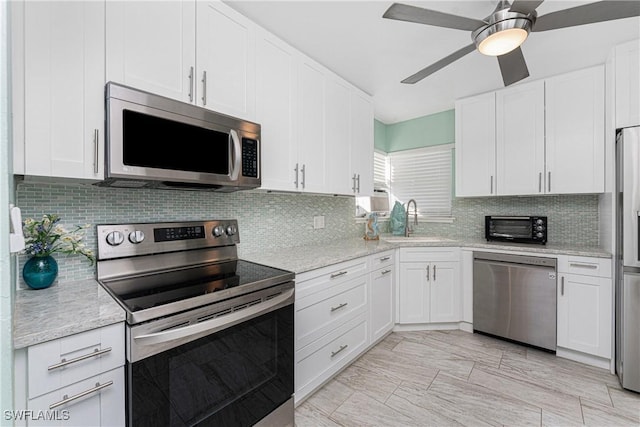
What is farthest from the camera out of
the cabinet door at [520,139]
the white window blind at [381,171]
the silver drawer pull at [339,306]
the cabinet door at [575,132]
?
the white window blind at [381,171]

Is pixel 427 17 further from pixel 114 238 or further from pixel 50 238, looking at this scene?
pixel 50 238

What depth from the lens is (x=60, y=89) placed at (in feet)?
3.49

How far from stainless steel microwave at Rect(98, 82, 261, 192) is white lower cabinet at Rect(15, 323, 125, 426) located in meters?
0.63

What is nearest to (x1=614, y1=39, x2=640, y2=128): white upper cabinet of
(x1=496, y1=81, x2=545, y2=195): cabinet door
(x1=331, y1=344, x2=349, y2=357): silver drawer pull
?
(x1=496, y1=81, x2=545, y2=195): cabinet door

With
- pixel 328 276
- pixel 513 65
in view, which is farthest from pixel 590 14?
pixel 328 276

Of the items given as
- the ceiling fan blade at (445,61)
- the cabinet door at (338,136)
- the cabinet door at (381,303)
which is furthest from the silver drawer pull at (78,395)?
the ceiling fan blade at (445,61)

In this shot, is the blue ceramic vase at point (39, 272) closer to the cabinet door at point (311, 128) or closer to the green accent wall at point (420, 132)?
the cabinet door at point (311, 128)

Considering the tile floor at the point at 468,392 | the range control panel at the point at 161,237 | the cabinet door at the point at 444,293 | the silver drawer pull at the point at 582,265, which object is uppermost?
the range control panel at the point at 161,237

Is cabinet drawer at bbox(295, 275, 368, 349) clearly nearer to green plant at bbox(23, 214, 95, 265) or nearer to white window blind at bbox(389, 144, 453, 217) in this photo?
green plant at bbox(23, 214, 95, 265)

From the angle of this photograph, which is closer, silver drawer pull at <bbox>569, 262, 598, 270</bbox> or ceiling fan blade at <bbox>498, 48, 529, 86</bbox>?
ceiling fan blade at <bbox>498, 48, 529, 86</bbox>

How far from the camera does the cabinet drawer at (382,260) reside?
2423 mm

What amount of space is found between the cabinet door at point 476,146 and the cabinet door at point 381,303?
4.23 feet

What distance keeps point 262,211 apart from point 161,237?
0.77 meters

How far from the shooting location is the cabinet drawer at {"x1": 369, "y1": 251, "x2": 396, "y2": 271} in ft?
7.95
